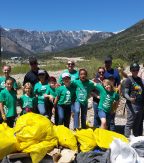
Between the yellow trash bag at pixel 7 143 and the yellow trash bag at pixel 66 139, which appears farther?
the yellow trash bag at pixel 66 139

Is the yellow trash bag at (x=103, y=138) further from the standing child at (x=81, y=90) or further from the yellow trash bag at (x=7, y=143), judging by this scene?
the yellow trash bag at (x=7, y=143)

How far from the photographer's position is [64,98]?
7.35 meters

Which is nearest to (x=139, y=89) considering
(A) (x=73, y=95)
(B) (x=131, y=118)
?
(B) (x=131, y=118)

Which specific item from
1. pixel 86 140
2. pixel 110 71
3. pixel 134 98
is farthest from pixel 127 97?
pixel 86 140

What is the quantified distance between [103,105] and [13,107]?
1.62 meters

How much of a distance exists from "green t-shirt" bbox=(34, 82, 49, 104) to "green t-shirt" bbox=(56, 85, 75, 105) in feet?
0.85

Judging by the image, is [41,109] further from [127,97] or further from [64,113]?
[127,97]

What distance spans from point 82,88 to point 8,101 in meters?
1.37

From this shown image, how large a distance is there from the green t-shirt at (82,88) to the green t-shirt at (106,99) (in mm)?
204

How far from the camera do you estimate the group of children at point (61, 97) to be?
7.09 meters

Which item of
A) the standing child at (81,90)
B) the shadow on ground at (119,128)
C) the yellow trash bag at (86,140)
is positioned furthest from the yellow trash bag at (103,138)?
the shadow on ground at (119,128)

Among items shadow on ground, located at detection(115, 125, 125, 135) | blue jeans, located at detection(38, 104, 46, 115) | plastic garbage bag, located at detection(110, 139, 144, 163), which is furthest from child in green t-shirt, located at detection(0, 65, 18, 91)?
shadow on ground, located at detection(115, 125, 125, 135)

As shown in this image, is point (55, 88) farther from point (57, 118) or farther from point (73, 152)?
point (73, 152)

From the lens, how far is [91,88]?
744 centimetres
